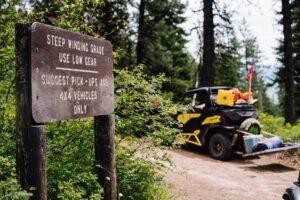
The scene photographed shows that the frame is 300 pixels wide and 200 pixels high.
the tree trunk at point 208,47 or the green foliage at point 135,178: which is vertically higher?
the tree trunk at point 208,47

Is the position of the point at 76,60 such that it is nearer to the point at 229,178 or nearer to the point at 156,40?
the point at 229,178

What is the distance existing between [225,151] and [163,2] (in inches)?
703

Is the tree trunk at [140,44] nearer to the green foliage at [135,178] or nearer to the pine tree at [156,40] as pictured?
the pine tree at [156,40]

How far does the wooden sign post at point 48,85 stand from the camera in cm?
327

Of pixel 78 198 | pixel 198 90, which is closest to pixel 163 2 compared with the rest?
pixel 198 90

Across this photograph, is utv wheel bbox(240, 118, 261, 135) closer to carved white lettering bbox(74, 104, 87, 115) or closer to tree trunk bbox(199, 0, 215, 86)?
tree trunk bbox(199, 0, 215, 86)

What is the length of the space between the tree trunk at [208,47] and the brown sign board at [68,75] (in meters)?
11.5

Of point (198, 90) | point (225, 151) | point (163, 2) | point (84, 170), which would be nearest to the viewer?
point (84, 170)

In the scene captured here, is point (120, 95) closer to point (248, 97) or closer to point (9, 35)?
point (9, 35)

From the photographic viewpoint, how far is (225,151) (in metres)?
10.7

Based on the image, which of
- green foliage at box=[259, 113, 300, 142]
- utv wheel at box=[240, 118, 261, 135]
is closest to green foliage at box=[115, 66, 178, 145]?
utv wheel at box=[240, 118, 261, 135]

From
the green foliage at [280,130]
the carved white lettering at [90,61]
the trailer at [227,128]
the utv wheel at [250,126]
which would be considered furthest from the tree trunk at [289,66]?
the carved white lettering at [90,61]

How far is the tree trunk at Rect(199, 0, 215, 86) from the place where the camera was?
52.2ft

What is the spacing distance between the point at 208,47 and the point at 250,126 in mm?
6310
